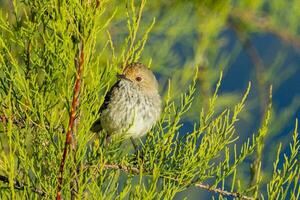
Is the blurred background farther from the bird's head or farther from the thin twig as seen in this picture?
the bird's head

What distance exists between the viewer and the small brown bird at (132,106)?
194 inches

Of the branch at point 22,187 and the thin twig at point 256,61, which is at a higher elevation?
the thin twig at point 256,61

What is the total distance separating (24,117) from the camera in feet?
11.3

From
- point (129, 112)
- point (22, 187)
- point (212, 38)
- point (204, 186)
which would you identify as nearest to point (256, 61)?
point (212, 38)

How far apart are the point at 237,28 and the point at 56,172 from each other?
3683 mm

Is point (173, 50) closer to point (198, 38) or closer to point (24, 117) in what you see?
point (198, 38)

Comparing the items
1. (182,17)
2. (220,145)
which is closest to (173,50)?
(182,17)

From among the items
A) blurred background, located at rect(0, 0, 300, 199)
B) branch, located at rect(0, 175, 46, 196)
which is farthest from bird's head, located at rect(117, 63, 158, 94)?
branch, located at rect(0, 175, 46, 196)

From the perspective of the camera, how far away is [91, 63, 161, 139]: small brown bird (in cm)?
492

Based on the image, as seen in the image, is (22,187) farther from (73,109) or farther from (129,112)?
(129,112)

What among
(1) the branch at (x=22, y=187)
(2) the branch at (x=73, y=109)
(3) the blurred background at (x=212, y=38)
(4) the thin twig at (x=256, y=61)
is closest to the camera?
(2) the branch at (x=73, y=109)

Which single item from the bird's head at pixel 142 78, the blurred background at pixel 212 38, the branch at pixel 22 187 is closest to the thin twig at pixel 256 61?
the blurred background at pixel 212 38

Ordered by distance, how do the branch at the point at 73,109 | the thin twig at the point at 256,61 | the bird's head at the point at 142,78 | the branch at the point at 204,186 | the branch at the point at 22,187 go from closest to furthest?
the branch at the point at 73,109 → the branch at the point at 22,187 → the branch at the point at 204,186 → the bird's head at the point at 142,78 → the thin twig at the point at 256,61

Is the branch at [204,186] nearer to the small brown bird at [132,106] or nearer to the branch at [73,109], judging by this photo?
the branch at [73,109]
